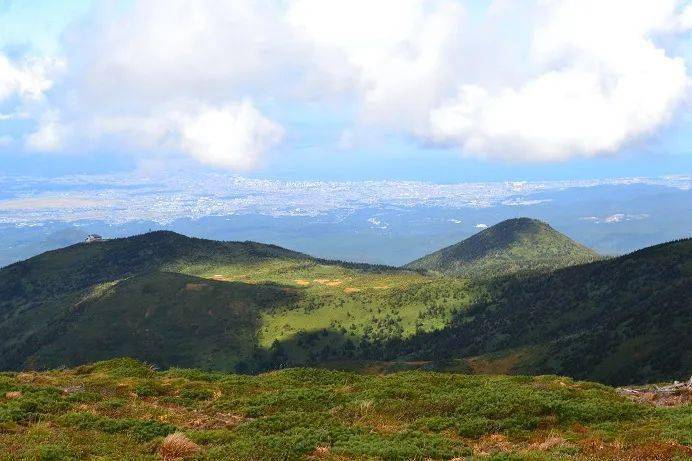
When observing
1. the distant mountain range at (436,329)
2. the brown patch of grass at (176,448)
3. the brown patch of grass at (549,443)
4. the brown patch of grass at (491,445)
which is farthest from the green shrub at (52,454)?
the distant mountain range at (436,329)

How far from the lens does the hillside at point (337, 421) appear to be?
23078 mm

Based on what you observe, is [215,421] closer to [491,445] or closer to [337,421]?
[337,421]

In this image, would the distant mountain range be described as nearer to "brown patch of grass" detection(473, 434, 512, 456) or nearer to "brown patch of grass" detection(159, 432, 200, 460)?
"brown patch of grass" detection(473, 434, 512, 456)

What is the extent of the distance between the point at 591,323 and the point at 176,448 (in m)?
130

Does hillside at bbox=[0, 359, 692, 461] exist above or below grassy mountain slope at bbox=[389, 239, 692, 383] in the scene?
above

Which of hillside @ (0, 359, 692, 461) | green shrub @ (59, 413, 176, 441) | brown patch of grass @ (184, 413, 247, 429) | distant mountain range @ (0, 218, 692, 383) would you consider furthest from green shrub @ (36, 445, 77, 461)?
distant mountain range @ (0, 218, 692, 383)

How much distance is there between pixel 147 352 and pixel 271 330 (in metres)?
40.3

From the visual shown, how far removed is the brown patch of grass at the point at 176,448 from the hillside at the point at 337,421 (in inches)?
2.2

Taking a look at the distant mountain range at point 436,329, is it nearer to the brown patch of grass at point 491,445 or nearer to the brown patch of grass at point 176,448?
the brown patch of grass at point 491,445

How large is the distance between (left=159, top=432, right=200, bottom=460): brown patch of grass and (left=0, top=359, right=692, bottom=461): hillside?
6 cm

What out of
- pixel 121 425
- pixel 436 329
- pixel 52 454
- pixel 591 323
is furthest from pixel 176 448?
pixel 436 329

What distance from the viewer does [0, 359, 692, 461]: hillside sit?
75.7 ft

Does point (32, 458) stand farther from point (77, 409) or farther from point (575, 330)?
point (575, 330)

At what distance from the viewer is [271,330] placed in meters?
188
